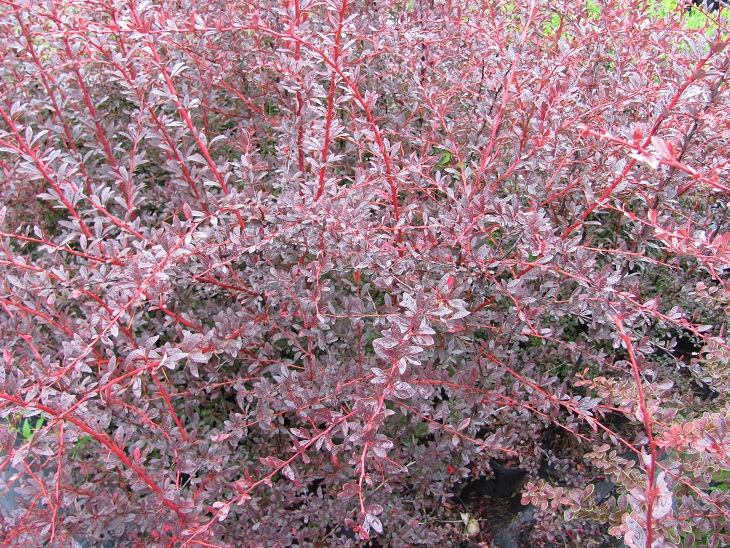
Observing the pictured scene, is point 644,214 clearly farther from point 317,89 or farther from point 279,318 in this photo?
point 279,318

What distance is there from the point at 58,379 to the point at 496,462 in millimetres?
1472

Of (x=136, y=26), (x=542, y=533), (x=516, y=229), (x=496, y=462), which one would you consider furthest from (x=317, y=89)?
(x=542, y=533)

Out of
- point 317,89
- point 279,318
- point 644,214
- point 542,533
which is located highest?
point 317,89

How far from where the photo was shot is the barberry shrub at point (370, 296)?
1.42m

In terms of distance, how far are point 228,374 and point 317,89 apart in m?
1.05

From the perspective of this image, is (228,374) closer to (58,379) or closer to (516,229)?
(58,379)

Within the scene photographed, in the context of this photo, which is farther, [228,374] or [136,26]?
[228,374]

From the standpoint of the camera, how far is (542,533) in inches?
70.6

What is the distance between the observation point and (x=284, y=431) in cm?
174

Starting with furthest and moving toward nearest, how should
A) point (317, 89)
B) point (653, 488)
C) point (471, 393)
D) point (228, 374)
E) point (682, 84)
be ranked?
1. point (228, 374)
2. point (471, 393)
3. point (317, 89)
4. point (682, 84)
5. point (653, 488)

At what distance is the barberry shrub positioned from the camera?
1.42 metres

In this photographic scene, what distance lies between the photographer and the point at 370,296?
1869 mm

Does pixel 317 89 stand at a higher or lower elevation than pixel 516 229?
higher

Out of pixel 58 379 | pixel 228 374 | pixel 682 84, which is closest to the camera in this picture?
pixel 58 379
